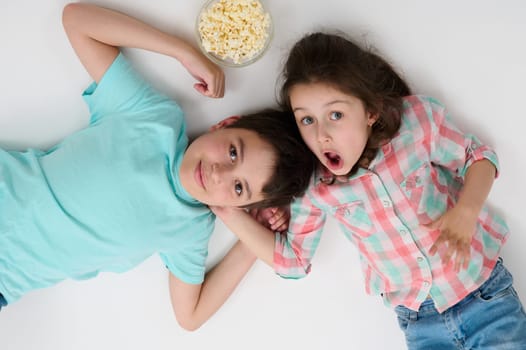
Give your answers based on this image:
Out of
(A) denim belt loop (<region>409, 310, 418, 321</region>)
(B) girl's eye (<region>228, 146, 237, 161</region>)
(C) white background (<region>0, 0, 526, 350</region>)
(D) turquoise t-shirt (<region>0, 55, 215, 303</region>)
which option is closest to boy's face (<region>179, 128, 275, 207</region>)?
(B) girl's eye (<region>228, 146, 237, 161</region>)

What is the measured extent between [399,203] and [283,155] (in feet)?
1.11

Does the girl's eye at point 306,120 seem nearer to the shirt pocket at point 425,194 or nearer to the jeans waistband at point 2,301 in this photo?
the shirt pocket at point 425,194

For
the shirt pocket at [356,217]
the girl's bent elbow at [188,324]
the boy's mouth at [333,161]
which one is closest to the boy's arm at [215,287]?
the girl's bent elbow at [188,324]

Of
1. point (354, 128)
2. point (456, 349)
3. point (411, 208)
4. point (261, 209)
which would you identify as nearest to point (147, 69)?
point (261, 209)

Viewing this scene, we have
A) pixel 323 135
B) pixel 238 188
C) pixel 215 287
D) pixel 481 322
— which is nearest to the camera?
pixel 323 135

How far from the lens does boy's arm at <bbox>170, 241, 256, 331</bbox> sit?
141cm

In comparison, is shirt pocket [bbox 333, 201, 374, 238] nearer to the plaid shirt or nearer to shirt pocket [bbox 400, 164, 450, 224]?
the plaid shirt

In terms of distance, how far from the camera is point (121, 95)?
4.09ft

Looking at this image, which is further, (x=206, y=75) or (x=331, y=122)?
(x=206, y=75)

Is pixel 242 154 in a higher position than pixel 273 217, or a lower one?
higher

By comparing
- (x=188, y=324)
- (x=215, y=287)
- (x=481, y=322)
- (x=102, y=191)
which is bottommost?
(x=188, y=324)

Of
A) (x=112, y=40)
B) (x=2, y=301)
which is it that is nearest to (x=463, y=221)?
(x=112, y=40)

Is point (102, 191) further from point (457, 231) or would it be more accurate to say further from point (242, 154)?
point (457, 231)

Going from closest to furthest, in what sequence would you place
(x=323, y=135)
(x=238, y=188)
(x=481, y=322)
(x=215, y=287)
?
(x=323, y=135) < (x=238, y=188) < (x=481, y=322) < (x=215, y=287)
